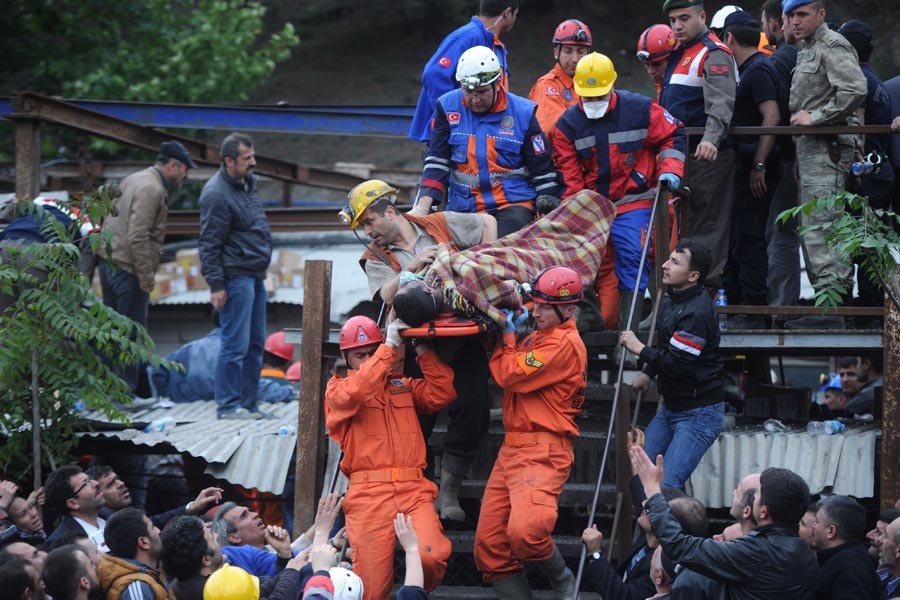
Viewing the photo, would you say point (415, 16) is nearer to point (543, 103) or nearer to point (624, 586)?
point (543, 103)

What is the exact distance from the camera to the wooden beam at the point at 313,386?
8.43m

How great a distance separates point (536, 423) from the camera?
7.23 meters

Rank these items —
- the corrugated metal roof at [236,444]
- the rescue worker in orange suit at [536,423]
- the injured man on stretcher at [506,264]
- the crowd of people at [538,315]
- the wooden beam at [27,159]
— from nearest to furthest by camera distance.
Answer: the crowd of people at [538,315], the rescue worker in orange suit at [536,423], the injured man on stretcher at [506,264], the corrugated metal roof at [236,444], the wooden beam at [27,159]

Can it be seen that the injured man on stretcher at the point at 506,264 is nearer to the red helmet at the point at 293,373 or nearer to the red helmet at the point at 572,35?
the red helmet at the point at 572,35

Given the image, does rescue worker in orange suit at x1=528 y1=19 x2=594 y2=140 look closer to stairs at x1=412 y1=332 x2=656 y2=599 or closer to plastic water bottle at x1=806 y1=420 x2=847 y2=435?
stairs at x1=412 y1=332 x2=656 y2=599

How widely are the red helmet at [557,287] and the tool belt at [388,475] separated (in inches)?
50.0

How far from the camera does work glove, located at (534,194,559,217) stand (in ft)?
27.2

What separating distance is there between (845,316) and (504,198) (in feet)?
8.81

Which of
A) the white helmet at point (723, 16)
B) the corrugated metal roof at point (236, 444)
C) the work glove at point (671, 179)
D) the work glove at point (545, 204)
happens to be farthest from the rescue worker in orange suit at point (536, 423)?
the white helmet at point (723, 16)

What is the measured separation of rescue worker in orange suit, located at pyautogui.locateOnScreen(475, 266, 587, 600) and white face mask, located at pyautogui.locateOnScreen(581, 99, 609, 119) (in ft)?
5.09

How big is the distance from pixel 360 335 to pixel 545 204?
177 cm

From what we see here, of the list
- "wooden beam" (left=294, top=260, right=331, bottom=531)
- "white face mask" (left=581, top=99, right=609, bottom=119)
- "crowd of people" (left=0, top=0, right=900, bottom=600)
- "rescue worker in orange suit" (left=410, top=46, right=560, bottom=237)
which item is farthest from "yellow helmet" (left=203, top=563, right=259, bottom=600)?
"white face mask" (left=581, top=99, right=609, bottom=119)

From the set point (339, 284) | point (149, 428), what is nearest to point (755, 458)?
point (149, 428)

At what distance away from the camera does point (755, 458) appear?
28.4 ft
